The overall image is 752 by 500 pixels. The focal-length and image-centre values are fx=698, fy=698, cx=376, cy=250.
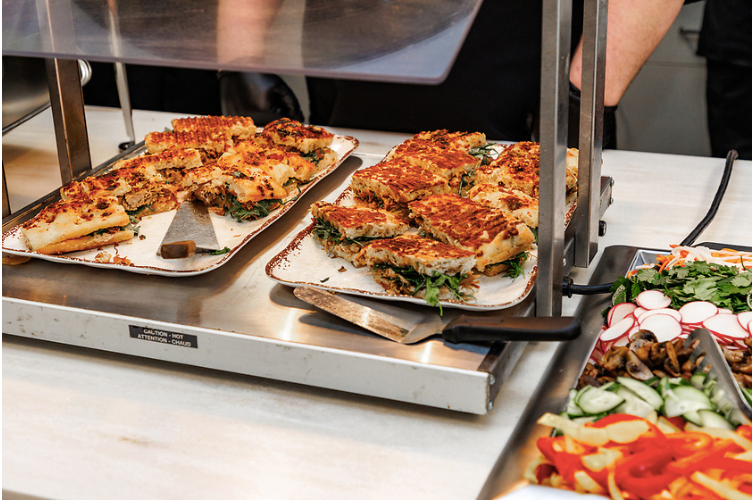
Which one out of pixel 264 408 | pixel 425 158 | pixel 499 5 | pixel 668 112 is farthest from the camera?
pixel 668 112

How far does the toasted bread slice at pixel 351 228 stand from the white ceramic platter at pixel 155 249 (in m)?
0.12

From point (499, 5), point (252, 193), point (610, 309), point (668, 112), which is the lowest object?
point (668, 112)

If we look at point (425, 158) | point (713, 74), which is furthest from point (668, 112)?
point (425, 158)

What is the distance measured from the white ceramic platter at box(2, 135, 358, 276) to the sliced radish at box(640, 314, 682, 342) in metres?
0.65

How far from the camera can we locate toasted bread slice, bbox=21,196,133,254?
1.18 m

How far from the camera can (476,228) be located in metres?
1.10

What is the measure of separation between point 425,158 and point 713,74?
6.61 ft

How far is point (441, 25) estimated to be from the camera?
69 centimetres

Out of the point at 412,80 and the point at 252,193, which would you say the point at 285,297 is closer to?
the point at 252,193

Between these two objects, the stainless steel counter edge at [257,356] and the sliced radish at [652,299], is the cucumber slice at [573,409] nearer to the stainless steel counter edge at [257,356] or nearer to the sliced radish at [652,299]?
the stainless steel counter edge at [257,356]

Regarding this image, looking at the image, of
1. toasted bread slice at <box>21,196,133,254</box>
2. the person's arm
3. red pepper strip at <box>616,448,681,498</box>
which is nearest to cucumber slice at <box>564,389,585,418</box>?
red pepper strip at <box>616,448,681,498</box>

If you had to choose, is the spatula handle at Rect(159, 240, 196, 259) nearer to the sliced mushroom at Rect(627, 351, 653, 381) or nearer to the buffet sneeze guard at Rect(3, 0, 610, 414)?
the buffet sneeze guard at Rect(3, 0, 610, 414)

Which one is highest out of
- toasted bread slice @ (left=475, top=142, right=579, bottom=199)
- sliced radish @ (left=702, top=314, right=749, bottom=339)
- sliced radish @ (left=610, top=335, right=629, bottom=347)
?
toasted bread slice @ (left=475, top=142, right=579, bottom=199)

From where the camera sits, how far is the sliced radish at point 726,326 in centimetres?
93
